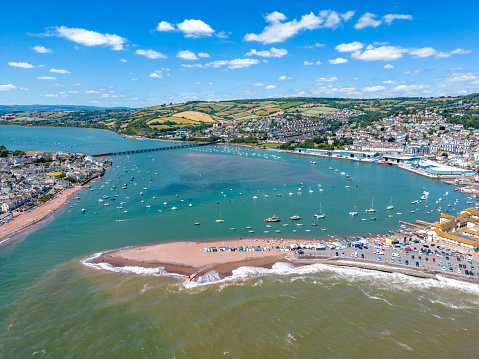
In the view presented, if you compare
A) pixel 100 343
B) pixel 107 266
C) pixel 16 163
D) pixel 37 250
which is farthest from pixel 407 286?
pixel 16 163

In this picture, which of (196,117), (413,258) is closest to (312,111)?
(196,117)

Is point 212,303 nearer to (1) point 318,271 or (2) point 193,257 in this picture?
(2) point 193,257

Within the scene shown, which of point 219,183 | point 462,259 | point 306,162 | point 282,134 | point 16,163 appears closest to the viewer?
point 462,259

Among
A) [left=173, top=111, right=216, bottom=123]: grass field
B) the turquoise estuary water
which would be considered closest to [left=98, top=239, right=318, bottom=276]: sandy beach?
the turquoise estuary water

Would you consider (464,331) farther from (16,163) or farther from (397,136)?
(397,136)

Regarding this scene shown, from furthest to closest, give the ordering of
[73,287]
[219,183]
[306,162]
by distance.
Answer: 1. [306,162]
2. [219,183]
3. [73,287]

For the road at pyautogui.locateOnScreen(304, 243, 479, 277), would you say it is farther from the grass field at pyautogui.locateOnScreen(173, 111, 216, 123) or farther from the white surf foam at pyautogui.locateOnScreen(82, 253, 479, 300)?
the grass field at pyautogui.locateOnScreen(173, 111, 216, 123)
